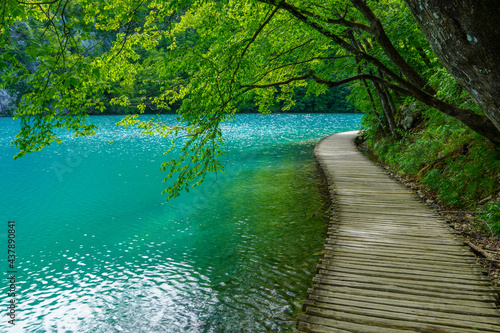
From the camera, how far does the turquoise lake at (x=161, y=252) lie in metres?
5.92

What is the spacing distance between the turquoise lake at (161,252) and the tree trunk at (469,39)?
3875 mm

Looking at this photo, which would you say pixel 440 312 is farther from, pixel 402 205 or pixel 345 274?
pixel 402 205

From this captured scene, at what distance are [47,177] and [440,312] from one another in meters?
19.1

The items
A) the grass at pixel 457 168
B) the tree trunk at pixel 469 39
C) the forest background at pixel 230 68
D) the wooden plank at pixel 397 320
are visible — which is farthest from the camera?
the grass at pixel 457 168

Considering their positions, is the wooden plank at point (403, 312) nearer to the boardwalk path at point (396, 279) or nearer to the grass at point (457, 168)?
the boardwalk path at point (396, 279)

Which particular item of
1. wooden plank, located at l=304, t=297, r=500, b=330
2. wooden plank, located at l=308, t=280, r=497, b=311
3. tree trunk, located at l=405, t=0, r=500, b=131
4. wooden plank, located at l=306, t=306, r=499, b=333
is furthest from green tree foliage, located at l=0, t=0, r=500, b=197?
tree trunk, located at l=405, t=0, r=500, b=131

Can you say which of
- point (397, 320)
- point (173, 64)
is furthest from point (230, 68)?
point (397, 320)

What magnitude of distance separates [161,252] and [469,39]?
Result: 7.61 m

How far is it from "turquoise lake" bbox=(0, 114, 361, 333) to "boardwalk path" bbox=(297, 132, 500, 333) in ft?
3.37

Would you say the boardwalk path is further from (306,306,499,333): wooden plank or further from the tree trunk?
the tree trunk

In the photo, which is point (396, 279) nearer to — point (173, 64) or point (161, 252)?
point (173, 64)

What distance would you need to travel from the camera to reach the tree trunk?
2604 mm

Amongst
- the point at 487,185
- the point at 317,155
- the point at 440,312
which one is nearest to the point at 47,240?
the point at 440,312

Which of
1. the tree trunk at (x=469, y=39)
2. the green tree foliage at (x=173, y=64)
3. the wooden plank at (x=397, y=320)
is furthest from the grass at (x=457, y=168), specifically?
the tree trunk at (x=469, y=39)
